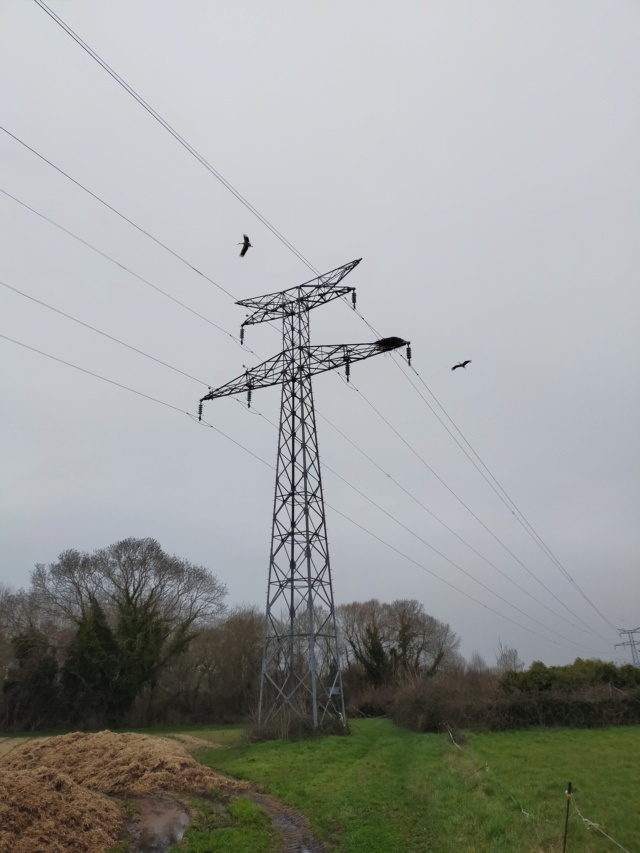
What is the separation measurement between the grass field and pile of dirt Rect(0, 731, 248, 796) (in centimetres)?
146

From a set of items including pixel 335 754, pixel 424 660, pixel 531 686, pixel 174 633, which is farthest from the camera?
pixel 424 660

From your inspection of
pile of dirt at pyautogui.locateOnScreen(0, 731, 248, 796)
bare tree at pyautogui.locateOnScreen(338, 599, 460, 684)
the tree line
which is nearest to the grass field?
pile of dirt at pyautogui.locateOnScreen(0, 731, 248, 796)

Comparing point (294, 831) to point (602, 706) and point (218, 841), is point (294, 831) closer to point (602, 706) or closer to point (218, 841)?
point (218, 841)

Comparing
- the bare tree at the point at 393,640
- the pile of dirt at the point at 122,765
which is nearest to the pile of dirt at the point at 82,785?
the pile of dirt at the point at 122,765

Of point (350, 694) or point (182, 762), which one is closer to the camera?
point (182, 762)

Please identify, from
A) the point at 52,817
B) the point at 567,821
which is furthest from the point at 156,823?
the point at 567,821

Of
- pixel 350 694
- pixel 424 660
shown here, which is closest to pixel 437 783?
pixel 350 694

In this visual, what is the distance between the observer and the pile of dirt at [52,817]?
817 centimetres

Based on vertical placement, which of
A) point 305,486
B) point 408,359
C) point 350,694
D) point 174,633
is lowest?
point 350,694

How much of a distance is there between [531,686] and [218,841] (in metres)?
20.2

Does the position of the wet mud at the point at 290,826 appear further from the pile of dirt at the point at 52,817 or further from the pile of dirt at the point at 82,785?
the pile of dirt at the point at 52,817

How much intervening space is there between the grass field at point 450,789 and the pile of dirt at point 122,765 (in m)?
1.46

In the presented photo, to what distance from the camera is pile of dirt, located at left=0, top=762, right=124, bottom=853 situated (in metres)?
8.17

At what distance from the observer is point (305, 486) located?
21.4m
